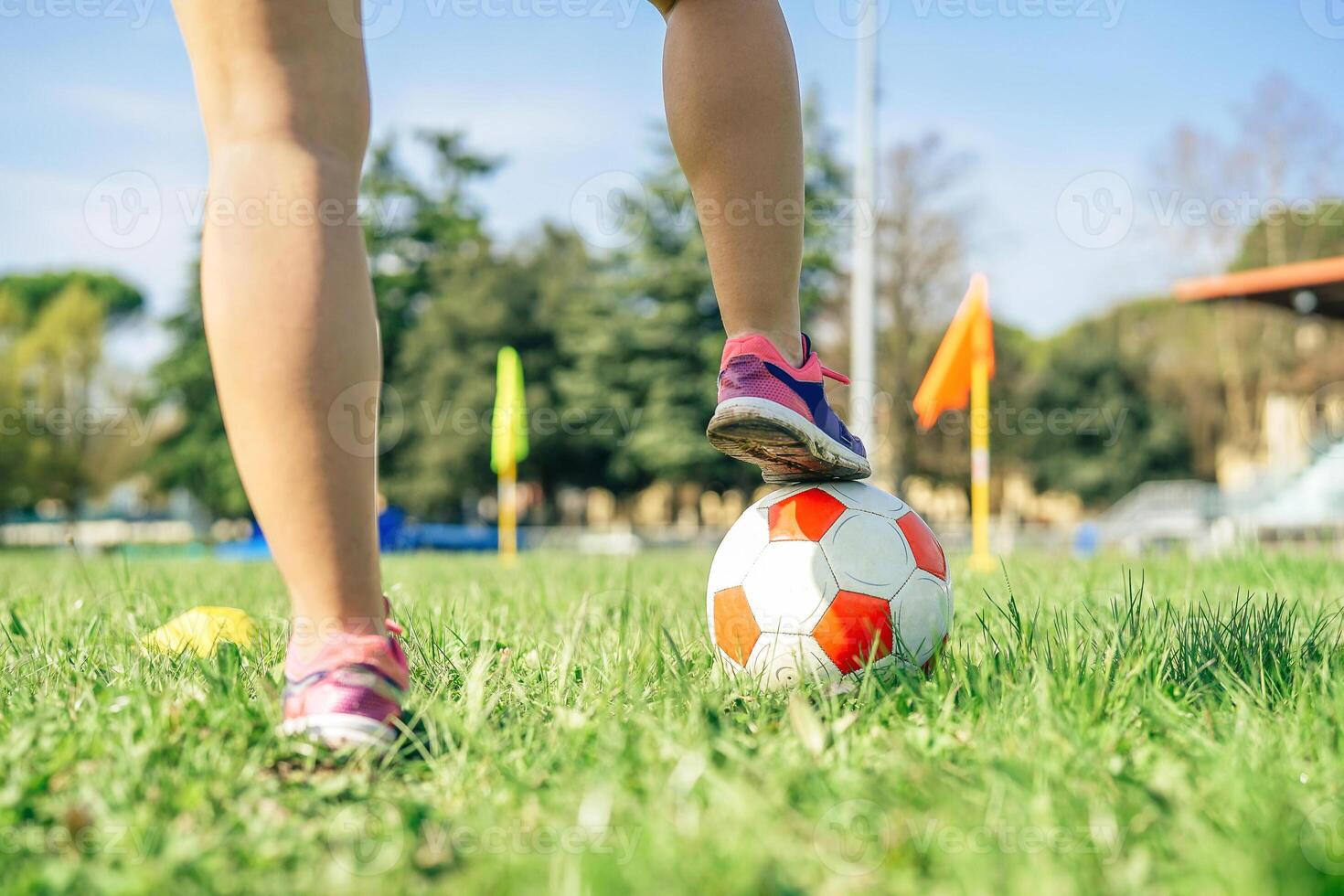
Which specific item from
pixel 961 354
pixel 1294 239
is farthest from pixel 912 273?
pixel 961 354

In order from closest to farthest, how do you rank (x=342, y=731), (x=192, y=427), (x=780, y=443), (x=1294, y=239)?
(x=342, y=731), (x=780, y=443), (x=1294, y=239), (x=192, y=427)

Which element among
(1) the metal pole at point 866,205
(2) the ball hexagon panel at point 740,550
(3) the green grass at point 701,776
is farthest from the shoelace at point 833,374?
(1) the metal pole at point 866,205

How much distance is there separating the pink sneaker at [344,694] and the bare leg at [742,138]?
37.1 inches

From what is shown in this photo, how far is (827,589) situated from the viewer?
85.3 inches

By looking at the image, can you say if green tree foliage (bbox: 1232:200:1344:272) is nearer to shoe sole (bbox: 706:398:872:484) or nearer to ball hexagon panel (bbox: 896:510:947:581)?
ball hexagon panel (bbox: 896:510:947:581)

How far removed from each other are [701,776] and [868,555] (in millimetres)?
1010

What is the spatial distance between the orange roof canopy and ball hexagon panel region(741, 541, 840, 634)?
18.1 metres

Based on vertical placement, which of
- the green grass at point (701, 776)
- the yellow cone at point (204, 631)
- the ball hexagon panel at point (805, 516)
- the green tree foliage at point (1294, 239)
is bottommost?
the yellow cone at point (204, 631)

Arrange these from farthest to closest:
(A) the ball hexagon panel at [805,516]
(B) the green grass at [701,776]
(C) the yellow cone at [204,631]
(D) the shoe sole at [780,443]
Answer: (C) the yellow cone at [204,631], (A) the ball hexagon panel at [805,516], (D) the shoe sole at [780,443], (B) the green grass at [701,776]

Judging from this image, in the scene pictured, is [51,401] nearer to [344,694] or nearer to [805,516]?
[805,516]

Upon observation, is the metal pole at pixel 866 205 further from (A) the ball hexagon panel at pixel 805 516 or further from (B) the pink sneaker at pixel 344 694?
(B) the pink sneaker at pixel 344 694

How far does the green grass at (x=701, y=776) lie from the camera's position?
1.04 m

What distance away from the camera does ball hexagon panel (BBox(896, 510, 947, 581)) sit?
2.26m

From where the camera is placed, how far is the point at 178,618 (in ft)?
9.00
